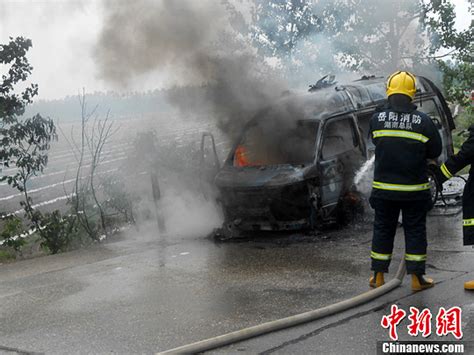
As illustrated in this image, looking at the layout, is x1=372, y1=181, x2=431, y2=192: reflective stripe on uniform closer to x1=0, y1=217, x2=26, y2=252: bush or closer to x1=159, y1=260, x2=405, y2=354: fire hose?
x1=159, y1=260, x2=405, y2=354: fire hose

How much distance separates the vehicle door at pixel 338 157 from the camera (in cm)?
895

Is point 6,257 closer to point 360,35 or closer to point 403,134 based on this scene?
point 403,134

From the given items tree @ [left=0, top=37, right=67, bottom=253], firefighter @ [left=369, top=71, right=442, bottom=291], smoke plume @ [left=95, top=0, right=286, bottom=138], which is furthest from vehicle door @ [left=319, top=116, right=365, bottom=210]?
tree @ [left=0, top=37, right=67, bottom=253]

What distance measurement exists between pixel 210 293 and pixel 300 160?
3.31m

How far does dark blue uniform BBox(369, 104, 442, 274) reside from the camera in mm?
5801

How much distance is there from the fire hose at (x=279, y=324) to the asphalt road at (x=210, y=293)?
0.05m

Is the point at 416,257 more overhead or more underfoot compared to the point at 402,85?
more underfoot

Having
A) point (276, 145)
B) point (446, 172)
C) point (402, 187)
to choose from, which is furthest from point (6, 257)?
point (446, 172)

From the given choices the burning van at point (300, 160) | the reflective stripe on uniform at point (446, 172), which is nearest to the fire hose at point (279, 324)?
the reflective stripe on uniform at point (446, 172)

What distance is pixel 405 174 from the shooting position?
19.1 ft

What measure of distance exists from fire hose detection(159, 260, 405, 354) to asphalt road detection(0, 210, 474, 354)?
5cm

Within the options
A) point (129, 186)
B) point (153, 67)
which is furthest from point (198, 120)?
point (129, 186)

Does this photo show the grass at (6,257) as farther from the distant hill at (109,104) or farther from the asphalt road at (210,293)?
the distant hill at (109,104)

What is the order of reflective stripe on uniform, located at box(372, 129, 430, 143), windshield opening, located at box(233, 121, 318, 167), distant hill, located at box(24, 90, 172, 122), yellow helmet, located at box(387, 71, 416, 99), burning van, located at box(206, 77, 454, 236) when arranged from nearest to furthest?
reflective stripe on uniform, located at box(372, 129, 430, 143), yellow helmet, located at box(387, 71, 416, 99), burning van, located at box(206, 77, 454, 236), windshield opening, located at box(233, 121, 318, 167), distant hill, located at box(24, 90, 172, 122)
